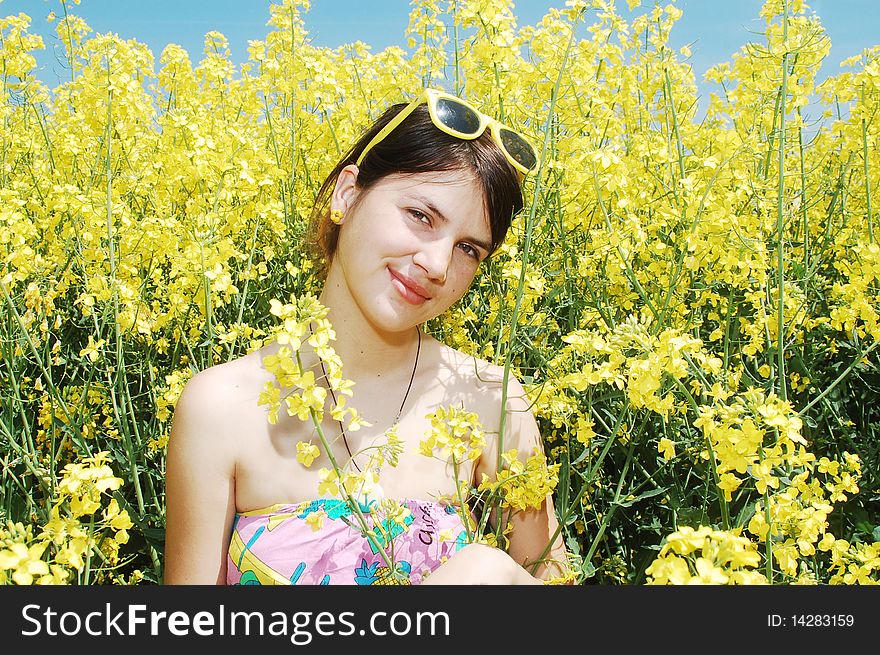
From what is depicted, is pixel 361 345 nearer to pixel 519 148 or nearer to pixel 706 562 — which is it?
pixel 519 148

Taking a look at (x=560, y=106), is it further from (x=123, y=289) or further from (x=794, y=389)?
(x=123, y=289)

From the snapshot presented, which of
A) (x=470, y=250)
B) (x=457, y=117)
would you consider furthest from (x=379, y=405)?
(x=457, y=117)

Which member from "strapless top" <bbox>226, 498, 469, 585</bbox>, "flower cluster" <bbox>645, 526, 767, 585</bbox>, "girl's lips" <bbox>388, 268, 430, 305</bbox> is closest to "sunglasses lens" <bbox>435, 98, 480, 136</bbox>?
"girl's lips" <bbox>388, 268, 430, 305</bbox>

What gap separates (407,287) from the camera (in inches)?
61.5

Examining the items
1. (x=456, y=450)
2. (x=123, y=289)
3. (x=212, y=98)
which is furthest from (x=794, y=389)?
(x=212, y=98)

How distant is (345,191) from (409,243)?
0.28 metres

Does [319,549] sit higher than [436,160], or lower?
lower

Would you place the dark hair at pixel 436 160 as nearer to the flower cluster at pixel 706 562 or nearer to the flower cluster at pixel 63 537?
the flower cluster at pixel 63 537

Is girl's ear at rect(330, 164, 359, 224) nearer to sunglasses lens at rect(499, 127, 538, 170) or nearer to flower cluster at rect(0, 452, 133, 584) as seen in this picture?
sunglasses lens at rect(499, 127, 538, 170)

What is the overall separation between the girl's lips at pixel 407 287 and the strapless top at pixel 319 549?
417 millimetres

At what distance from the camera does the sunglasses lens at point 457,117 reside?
1.67 metres

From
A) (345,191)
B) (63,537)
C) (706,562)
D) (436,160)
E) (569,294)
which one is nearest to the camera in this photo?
(706,562)

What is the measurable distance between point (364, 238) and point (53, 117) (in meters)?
3.45

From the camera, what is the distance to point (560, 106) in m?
2.43
